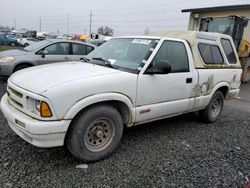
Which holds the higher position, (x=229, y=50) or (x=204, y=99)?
(x=229, y=50)

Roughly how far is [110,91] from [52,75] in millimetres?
779

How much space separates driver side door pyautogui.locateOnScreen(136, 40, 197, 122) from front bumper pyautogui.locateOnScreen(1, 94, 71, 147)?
119 cm

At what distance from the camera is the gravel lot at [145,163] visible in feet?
9.40

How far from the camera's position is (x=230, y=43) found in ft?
18.0

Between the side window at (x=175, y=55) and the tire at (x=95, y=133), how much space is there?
1267 millimetres

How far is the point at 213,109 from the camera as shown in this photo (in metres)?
5.35

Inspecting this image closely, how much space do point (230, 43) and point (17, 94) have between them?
4607mm

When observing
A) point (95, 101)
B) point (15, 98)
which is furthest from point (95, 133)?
point (15, 98)

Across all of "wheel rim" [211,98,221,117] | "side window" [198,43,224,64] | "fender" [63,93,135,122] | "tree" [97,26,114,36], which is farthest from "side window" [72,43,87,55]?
"tree" [97,26,114,36]

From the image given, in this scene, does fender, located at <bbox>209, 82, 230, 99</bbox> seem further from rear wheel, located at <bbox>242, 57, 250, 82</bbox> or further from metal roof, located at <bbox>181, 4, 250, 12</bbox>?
metal roof, located at <bbox>181, 4, 250, 12</bbox>

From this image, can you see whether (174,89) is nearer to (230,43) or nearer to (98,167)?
(98,167)

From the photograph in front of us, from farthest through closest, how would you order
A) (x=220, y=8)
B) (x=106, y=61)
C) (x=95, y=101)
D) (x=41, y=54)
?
(x=220, y=8) → (x=41, y=54) → (x=106, y=61) → (x=95, y=101)

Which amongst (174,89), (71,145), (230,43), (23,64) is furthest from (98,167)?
(23,64)

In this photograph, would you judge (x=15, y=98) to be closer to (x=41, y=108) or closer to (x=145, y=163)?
(x=41, y=108)
